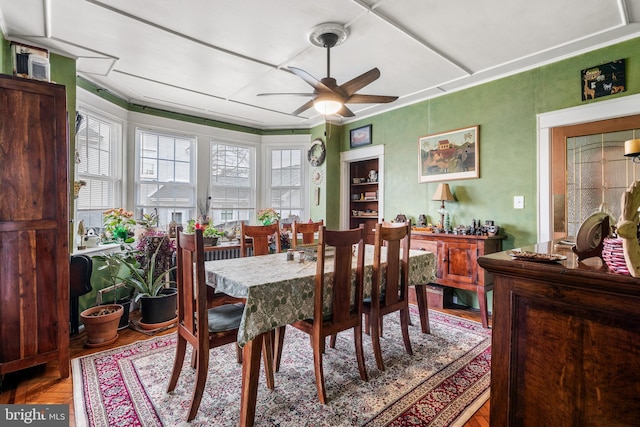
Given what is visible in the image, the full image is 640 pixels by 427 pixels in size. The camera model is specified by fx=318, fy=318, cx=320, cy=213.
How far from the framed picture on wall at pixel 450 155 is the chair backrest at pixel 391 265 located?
1767 millimetres

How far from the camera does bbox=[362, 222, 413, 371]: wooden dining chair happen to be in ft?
7.32

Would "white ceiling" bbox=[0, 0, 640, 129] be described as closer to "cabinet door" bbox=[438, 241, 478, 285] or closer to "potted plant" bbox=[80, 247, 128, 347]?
"cabinet door" bbox=[438, 241, 478, 285]

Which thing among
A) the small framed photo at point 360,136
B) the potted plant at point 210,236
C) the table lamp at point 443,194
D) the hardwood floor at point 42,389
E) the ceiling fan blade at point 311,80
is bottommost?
the hardwood floor at point 42,389

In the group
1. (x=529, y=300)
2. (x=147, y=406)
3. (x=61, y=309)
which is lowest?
(x=147, y=406)

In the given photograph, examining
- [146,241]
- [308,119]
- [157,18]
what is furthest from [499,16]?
[146,241]

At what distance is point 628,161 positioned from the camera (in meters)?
2.69

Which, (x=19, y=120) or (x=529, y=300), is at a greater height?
(x=19, y=120)

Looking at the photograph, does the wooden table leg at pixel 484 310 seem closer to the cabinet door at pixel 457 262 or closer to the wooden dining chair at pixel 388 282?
the cabinet door at pixel 457 262

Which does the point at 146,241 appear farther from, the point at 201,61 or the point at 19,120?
the point at 201,61

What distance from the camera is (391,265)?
7.77ft

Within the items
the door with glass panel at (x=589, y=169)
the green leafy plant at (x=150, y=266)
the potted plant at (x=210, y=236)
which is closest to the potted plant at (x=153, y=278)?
the green leafy plant at (x=150, y=266)

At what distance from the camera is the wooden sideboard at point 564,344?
92cm

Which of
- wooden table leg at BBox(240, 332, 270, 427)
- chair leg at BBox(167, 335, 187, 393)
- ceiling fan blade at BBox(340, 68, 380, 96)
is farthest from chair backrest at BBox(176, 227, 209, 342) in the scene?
ceiling fan blade at BBox(340, 68, 380, 96)

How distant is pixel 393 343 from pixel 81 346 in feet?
8.59
